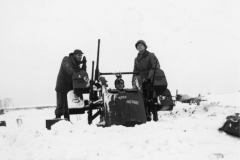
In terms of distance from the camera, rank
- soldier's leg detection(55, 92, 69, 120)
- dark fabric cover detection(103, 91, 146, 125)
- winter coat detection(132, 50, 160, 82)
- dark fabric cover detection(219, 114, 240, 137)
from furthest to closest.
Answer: winter coat detection(132, 50, 160, 82) < soldier's leg detection(55, 92, 69, 120) < dark fabric cover detection(103, 91, 146, 125) < dark fabric cover detection(219, 114, 240, 137)

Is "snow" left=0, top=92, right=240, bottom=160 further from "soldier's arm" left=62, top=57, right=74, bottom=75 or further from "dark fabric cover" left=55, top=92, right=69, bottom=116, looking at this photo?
"dark fabric cover" left=55, top=92, right=69, bottom=116

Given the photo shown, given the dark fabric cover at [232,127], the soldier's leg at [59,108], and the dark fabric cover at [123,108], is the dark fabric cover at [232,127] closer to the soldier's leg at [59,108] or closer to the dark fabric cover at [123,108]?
the dark fabric cover at [123,108]

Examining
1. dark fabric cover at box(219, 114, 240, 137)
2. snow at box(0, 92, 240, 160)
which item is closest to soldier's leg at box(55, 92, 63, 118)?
snow at box(0, 92, 240, 160)

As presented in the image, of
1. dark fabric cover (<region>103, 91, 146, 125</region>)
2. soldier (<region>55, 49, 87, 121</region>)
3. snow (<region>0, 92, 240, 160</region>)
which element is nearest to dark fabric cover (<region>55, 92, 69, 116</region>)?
soldier (<region>55, 49, 87, 121</region>)

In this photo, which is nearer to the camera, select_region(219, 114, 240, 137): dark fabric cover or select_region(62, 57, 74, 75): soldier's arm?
select_region(219, 114, 240, 137): dark fabric cover

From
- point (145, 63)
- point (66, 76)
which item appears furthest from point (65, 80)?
point (145, 63)

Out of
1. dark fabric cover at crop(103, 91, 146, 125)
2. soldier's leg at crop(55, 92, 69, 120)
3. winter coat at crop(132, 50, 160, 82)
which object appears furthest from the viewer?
winter coat at crop(132, 50, 160, 82)

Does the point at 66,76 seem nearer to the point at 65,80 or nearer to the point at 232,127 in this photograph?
the point at 65,80

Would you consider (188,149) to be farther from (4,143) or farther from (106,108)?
(4,143)

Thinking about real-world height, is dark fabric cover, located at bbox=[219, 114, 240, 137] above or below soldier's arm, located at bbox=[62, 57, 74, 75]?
below

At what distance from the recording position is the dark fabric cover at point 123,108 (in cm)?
449

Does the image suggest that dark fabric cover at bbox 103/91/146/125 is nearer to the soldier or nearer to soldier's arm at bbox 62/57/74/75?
soldier's arm at bbox 62/57/74/75

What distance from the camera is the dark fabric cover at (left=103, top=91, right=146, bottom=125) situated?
449 centimetres

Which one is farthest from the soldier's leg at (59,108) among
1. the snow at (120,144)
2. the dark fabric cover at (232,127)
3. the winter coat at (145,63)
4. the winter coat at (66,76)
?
the dark fabric cover at (232,127)
